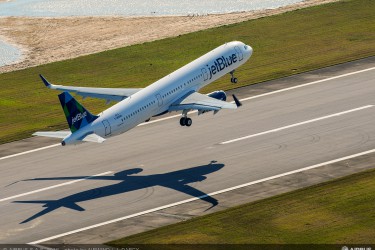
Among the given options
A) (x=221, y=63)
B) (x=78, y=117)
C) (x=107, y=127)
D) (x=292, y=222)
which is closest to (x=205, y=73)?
(x=221, y=63)

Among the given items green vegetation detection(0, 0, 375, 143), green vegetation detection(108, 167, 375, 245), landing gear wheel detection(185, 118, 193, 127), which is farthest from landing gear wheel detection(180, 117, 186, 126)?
green vegetation detection(108, 167, 375, 245)

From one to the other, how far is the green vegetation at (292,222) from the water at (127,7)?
87.7m

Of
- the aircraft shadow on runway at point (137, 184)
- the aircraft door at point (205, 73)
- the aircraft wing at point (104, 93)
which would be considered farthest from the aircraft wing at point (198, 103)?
the aircraft wing at point (104, 93)

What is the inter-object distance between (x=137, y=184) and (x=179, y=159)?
24.3 feet

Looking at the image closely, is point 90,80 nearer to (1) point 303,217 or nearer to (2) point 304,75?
(2) point 304,75

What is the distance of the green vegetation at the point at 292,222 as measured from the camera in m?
69.9

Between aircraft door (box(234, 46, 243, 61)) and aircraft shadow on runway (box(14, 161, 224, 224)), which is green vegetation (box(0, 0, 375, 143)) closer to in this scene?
aircraft door (box(234, 46, 243, 61))

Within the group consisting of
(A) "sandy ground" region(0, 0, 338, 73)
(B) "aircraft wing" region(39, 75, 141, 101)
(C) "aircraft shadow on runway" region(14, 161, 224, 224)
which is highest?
(A) "sandy ground" region(0, 0, 338, 73)

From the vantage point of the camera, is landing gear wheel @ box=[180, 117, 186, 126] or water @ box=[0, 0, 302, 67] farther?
water @ box=[0, 0, 302, 67]

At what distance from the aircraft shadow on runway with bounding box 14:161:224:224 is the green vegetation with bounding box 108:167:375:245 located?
4.95 meters

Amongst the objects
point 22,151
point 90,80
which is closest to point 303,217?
point 22,151

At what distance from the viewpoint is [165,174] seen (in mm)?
86812

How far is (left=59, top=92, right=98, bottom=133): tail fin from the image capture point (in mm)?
81688

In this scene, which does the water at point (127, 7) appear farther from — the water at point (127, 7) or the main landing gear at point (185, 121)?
the main landing gear at point (185, 121)
